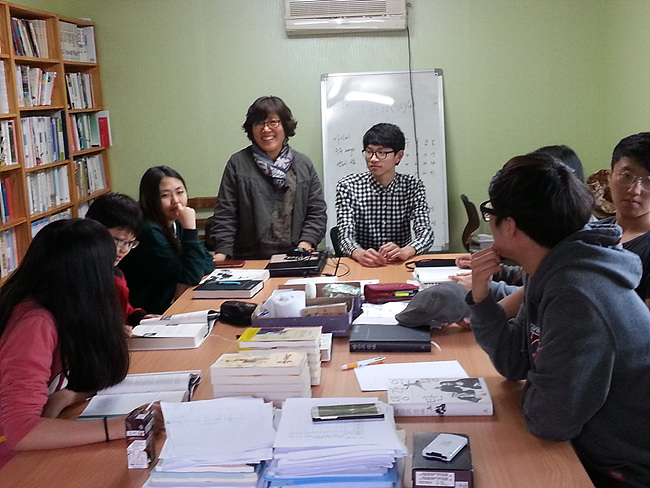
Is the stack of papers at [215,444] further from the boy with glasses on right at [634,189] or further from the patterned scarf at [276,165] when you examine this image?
the patterned scarf at [276,165]

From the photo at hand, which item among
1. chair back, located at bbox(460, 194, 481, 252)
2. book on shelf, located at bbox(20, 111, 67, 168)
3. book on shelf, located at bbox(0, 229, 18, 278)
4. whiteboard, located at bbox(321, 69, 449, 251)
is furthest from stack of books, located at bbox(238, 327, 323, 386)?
whiteboard, located at bbox(321, 69, 449, 251)

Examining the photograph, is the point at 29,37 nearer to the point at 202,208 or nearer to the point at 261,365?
the point at 202,208

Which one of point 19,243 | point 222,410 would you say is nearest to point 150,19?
point 19,243

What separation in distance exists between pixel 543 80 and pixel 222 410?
4069 millimetres

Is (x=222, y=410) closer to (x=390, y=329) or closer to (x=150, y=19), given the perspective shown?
(x=390, y=329)

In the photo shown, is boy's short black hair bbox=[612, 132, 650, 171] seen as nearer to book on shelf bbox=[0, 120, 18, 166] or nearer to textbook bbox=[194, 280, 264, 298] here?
textbook bbox=[194, 280, 264, 298]

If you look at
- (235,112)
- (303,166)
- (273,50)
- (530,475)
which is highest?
(273,50)

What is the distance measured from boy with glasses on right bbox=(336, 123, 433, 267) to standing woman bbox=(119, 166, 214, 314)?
838 millimetres

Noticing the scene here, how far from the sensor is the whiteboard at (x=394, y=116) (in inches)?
188

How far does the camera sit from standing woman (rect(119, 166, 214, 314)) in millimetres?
2865

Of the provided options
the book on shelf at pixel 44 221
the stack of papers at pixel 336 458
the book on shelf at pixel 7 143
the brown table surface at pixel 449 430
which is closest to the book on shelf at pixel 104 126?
the book on shelf at pixel 44 221

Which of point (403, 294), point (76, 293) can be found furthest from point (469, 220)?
point (76, 293)

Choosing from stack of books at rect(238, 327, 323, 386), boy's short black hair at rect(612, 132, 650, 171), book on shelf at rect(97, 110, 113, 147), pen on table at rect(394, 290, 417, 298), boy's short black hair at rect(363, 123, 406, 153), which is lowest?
pen on table at rect(394, 290, 417, 298)

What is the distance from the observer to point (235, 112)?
4914mm
